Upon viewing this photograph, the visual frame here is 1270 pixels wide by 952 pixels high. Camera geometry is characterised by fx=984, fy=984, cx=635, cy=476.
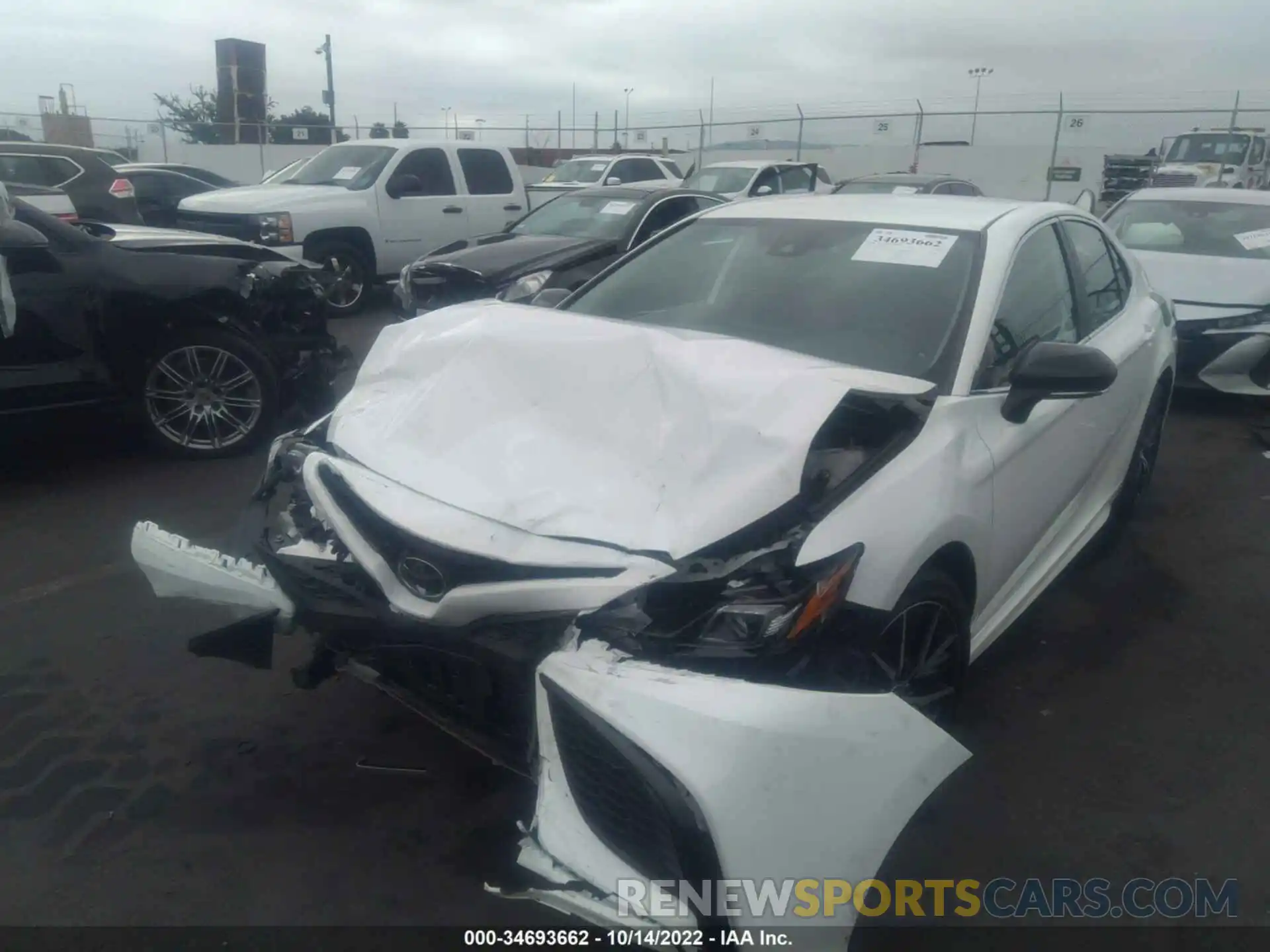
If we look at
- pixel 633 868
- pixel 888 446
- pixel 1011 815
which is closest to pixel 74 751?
pixel 633 868

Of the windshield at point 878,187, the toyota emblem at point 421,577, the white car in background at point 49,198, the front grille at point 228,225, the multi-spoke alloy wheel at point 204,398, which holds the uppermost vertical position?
the windshield at point 878,187

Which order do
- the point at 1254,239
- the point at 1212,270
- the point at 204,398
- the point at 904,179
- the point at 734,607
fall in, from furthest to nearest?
1. the point at 904,179
2. the point at 1254,239
3. the point at 1212,270
4. the point at 204,398
5. the point at 734,607

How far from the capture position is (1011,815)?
2.93 m

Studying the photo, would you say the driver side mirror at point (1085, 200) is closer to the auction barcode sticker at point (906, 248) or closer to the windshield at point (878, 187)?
the auction barcode sticker at point (906, 248)

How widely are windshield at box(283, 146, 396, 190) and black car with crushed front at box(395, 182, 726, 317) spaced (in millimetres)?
2334

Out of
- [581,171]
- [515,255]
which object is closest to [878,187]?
[581,171]

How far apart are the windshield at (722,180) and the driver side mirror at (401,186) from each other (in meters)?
5.53

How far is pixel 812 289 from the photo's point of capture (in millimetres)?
3494

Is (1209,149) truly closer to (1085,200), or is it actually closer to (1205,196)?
(1205,196)

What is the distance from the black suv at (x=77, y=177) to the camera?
35.8 ft

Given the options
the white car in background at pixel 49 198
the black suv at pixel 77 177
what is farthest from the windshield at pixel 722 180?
the white car in background at pixel 49 198

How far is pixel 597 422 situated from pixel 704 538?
56 cm

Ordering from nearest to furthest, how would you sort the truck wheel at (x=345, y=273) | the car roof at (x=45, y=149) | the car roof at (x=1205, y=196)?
the car roof at (x=1205, y=196)
the truck wheel at (x=345, y=273)
the car roof at (x=45, y=149)

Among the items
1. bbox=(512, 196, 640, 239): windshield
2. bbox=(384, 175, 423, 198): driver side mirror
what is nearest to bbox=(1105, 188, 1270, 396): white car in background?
bbox=(512, 196, 640, 239): windshield
